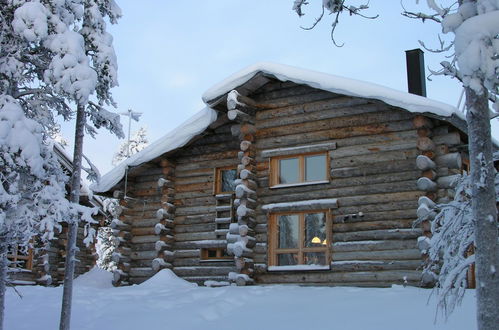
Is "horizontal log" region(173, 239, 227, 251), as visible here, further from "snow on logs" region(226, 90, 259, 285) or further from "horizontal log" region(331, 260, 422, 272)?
"horizontal log" region(331, 260, 422, 272)

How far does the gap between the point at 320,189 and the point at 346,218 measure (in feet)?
3.85

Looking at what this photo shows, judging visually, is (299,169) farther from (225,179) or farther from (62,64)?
(62,64)

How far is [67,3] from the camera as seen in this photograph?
15086 mm

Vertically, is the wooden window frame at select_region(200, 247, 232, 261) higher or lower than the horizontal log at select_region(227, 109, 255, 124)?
lower

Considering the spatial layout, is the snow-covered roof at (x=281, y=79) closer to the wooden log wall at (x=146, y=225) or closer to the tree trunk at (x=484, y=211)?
the wooden log wall at (x=146, y=225)

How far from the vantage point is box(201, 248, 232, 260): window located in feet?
63.9

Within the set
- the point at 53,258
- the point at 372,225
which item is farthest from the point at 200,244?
the point at 53,258

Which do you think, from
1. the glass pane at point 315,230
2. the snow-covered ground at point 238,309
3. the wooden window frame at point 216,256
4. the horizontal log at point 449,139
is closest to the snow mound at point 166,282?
the snow-covered ground at point 238,309

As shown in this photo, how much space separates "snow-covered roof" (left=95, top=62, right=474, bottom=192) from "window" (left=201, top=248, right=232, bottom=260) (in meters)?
3.34

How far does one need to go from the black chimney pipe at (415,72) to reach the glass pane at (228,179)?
6.20m

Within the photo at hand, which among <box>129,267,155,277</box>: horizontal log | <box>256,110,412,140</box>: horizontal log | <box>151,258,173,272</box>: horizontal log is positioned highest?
<box>256,110,412,140</box>: horizontal log

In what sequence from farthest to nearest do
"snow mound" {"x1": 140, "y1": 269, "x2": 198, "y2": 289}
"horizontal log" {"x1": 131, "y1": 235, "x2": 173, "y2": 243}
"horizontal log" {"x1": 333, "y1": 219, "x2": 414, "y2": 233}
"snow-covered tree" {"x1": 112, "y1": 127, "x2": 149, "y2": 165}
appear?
"snow-covered tree" {"x1": 112, "y1": 127, "x2": 149, "y2": 165} → "horizontal log" {"x1": 131, "y1": 235, "x2": 173, "y2": 243} → "snow mound" {"x1": 140, "y1": 269, "x2": 198, "y2": 289} → "horizontal log" {"x1": 333, "y1": 219, "x2": 414, "y2": 233}

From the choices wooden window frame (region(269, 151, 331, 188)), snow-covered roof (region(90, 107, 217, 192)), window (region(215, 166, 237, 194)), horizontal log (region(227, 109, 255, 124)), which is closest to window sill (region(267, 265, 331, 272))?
wooden window frame (region(269, 151, 331, 188))

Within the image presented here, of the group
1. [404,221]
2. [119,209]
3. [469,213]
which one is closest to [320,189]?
[404,221]
